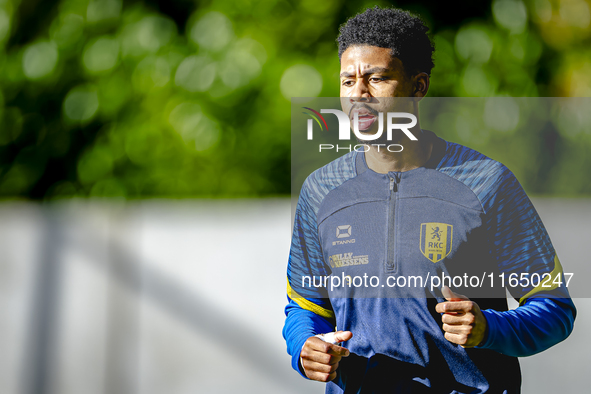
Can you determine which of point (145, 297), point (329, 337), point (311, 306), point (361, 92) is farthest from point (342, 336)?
point (145, 297)

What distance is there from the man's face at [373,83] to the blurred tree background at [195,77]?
0.24 meters

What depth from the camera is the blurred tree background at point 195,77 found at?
189 cm

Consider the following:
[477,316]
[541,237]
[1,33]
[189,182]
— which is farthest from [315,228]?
[1,33]

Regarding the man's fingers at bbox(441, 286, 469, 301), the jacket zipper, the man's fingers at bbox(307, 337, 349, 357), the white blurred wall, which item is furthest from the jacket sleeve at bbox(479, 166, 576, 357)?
the white blurred wall

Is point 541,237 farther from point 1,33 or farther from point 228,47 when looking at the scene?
point 1,33

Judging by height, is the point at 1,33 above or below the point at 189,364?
above

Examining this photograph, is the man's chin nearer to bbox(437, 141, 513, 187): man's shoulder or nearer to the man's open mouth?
the man's open mouth

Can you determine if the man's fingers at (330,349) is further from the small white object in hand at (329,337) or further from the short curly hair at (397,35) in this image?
the short curly hair at (397,35)

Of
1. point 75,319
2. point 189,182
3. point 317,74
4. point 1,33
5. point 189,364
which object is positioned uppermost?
point 1,33

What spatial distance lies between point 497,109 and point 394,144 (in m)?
0.40

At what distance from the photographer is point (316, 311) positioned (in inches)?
52.1

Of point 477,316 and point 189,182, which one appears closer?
point 477,316

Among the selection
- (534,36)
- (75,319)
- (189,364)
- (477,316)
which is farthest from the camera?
(75,319)

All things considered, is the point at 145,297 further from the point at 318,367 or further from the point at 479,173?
the point at 479,173
